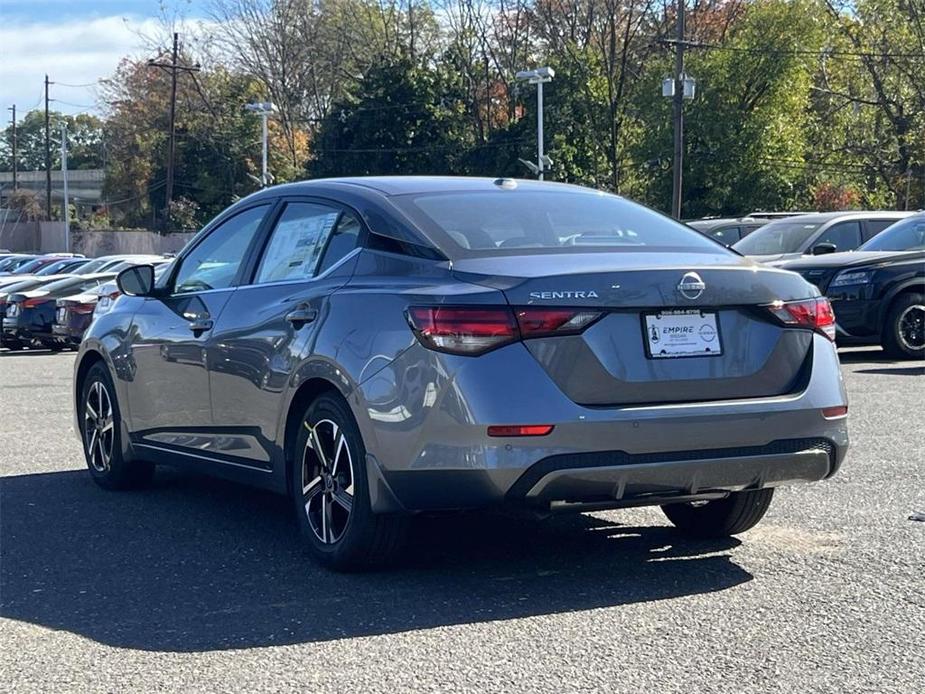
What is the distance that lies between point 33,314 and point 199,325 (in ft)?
52.0

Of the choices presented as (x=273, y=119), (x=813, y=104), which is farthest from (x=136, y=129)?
(x=813, y=104)

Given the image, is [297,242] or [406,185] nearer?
[406,185]

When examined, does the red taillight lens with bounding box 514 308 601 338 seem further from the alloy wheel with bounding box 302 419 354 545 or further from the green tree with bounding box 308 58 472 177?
the green tree with bounding box 308 58 472 177

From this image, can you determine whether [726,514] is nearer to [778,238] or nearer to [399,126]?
[778,238]

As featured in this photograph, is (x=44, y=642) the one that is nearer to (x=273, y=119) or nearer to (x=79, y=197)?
(x=273, y=119)

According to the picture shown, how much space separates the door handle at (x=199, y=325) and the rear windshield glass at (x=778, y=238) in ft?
38.2

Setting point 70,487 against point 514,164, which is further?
point 514,164

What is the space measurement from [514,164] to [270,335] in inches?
1763

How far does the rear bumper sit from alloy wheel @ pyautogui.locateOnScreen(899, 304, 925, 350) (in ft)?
33.0

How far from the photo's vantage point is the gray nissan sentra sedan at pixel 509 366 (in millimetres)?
4727

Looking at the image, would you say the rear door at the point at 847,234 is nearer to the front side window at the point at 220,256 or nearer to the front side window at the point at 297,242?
the front side window at the point at 220,256

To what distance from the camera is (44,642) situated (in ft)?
14.8

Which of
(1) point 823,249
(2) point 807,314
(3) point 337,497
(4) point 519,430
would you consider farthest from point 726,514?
(1) point 823,249

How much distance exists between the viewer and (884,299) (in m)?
14.5
